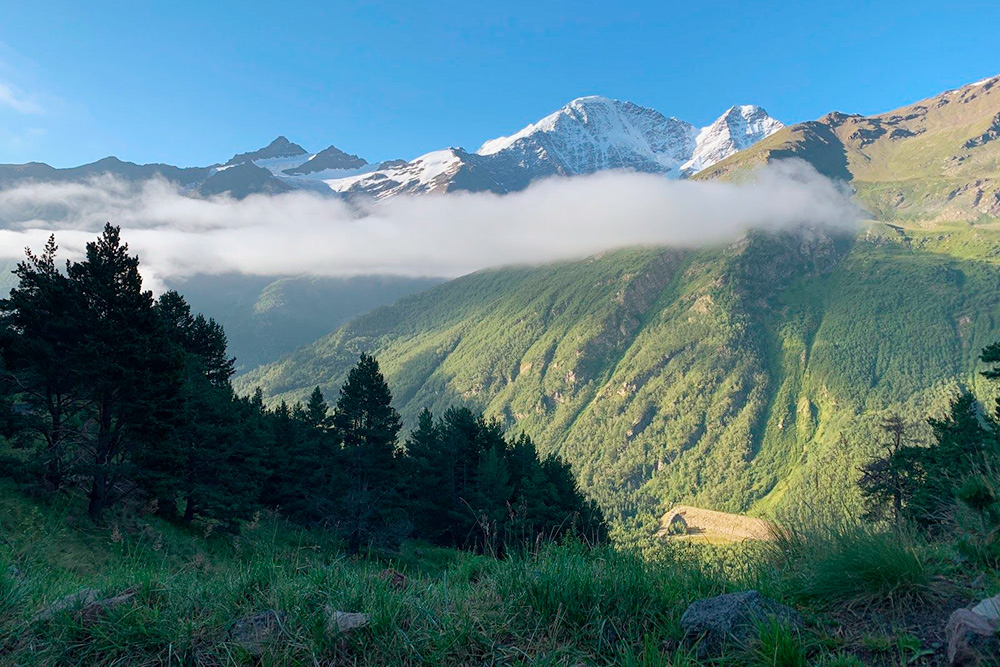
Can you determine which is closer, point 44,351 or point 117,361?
point 44,351

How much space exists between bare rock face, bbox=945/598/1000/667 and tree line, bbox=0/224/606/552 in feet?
14.2

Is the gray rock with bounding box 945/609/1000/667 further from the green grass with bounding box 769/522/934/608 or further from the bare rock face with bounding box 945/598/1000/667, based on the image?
the green grass with bounding box 769/522/934/608

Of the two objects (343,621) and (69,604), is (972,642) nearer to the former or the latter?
(343,621)

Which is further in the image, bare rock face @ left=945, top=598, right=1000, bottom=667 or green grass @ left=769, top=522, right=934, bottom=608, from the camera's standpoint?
green grass @ left=769, top=522, right=934, bottom=608

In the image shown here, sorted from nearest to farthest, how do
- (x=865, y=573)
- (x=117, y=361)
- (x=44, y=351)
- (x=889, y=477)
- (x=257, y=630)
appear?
1. (x=257, y=630)
2. (x=865, y=573)
3. (x=44, y=351)
4. (x=117, y=361)
5. (x=889, y=477)

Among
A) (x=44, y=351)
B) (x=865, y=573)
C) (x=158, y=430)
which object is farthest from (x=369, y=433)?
(x=865, y=573)

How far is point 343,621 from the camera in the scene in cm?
471

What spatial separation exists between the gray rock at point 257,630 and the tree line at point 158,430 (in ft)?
8.54

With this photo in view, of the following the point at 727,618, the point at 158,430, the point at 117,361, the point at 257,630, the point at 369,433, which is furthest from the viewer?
the point at 369,433

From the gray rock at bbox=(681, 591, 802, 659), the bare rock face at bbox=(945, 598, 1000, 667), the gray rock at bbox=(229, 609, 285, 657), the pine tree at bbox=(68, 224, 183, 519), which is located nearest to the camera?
the bare rock face at bbox=(945, 598, 1000, 667)

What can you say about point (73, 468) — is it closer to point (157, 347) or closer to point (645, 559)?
point (157, 347)

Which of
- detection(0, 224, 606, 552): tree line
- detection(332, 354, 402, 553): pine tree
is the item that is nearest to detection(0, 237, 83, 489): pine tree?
detection(0, 224, 606, 552): tree line

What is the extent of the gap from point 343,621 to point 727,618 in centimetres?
315

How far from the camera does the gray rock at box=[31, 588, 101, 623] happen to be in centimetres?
481
